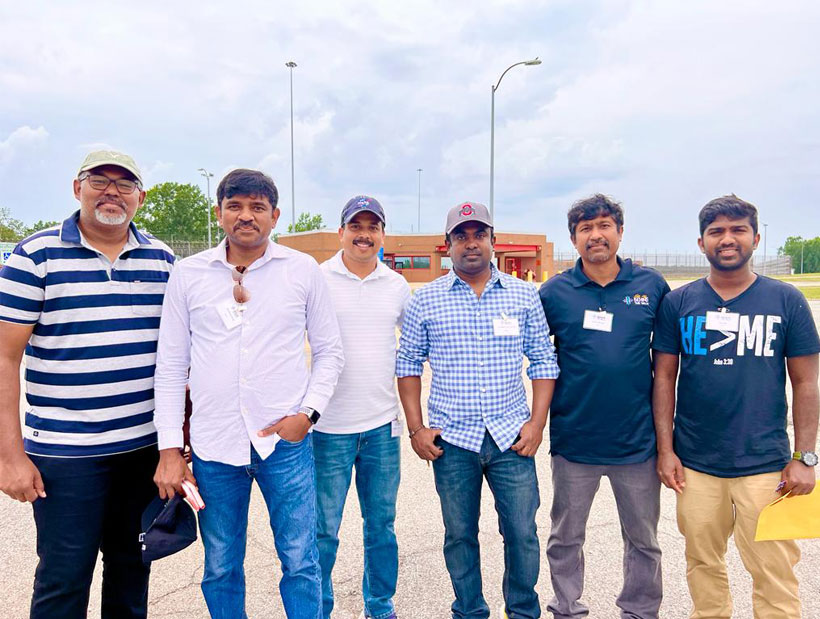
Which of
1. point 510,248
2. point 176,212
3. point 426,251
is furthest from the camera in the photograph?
point 176,212

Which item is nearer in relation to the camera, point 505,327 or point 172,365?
point 172,365

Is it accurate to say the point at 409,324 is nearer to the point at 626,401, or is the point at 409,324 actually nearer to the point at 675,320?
the point at 626,401

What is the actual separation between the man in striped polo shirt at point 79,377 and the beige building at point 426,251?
4245cm

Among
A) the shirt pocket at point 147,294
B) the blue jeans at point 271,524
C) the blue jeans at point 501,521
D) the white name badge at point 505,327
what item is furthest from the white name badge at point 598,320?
the shirt pocket at point 147,294

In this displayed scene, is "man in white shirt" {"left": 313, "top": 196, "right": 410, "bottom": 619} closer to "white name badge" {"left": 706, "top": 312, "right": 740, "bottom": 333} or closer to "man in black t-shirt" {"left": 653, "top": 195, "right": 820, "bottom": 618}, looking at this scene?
"man in black t-shirt" {"left": 653, "top": 195, "right": 820, "bottom": 618}

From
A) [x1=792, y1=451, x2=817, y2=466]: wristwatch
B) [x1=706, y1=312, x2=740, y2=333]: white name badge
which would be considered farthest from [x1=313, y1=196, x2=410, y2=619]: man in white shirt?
[x1=792, y1=451, x2=817, y2=466]: wristwatch

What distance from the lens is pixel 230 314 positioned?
96.5 inches

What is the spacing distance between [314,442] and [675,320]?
6.82ft

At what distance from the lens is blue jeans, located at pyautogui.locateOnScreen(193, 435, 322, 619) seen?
2467 mm

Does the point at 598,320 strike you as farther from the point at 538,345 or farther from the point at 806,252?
the point at 806,252

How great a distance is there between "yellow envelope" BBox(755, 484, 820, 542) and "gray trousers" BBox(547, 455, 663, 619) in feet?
1.60

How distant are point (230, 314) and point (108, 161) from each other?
3.09ft

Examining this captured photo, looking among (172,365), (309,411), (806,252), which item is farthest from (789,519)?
(806,252)

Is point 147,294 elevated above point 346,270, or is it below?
below
